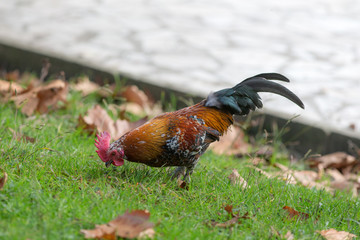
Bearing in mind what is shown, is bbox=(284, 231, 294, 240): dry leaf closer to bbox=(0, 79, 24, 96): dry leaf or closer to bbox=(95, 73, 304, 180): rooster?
bbox=(95, 73, 304, 180): rooster

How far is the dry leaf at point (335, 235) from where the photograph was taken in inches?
117

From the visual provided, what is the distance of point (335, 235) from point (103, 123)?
7.61 ft

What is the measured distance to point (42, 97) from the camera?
191 inches

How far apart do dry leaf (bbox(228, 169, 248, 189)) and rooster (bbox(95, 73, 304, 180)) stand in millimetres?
353

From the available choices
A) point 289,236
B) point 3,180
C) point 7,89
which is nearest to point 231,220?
point 289,236

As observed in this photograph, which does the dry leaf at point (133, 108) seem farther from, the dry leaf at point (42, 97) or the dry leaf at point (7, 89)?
the dry leaf at point (7, 89)

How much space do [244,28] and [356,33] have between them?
5.91 ft

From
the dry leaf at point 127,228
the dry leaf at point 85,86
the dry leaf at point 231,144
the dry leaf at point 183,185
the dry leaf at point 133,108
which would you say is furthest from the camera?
the dry leaf at point 85,86

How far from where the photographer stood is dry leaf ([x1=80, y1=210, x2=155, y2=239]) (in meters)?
2.55

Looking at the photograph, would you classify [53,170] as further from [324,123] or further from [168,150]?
[324,123]

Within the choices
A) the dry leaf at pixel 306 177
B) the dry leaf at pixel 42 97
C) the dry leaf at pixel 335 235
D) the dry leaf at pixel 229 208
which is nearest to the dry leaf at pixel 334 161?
the dry leaf at pixel 306 177

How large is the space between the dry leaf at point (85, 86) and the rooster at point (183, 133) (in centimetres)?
207

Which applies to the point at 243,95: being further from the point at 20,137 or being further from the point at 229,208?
the point at 20,137

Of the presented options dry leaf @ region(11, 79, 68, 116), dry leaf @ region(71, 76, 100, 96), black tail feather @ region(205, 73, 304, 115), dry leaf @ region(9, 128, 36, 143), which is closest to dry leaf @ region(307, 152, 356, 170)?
black tail feather @ region(205, 73, 304, 115)
